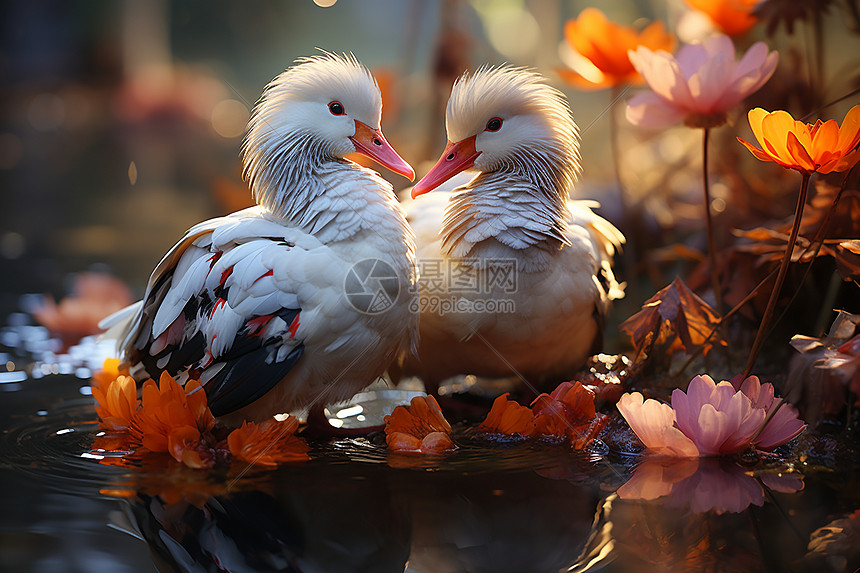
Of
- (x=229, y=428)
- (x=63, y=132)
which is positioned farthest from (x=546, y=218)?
(x=63, y=132)

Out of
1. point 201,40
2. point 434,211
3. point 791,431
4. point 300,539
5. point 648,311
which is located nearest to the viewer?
point 300,539

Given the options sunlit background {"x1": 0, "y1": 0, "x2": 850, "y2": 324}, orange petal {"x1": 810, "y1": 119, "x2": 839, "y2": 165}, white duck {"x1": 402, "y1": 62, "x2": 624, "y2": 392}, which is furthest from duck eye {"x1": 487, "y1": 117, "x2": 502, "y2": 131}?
orange petal {"x1": 810, "y1": 119, "x2": 839, "y2": 165}

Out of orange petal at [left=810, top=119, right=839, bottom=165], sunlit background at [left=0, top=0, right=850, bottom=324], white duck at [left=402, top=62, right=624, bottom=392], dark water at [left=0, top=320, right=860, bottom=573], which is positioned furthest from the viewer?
sunlit background at [left=0, top=0, right=850, bottom=324]

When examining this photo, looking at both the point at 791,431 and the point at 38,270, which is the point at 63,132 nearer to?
the point at 38,270

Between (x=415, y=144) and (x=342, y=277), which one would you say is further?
(x=415, y=144)

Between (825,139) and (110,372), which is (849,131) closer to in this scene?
(825,139)

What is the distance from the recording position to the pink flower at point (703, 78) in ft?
3.10

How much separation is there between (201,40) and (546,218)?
2.00m

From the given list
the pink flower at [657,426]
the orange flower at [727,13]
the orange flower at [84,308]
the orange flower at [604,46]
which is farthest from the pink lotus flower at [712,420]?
the orange flower at [84,308]

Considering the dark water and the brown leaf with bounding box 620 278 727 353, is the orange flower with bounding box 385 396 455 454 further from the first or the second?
the brown leaf with bounding box 620 278 727 353

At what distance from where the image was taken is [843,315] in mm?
851

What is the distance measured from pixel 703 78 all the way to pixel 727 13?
0.46 meters

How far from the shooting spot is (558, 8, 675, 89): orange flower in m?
1.21

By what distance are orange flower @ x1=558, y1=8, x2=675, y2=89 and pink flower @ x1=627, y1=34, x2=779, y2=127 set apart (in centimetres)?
21
